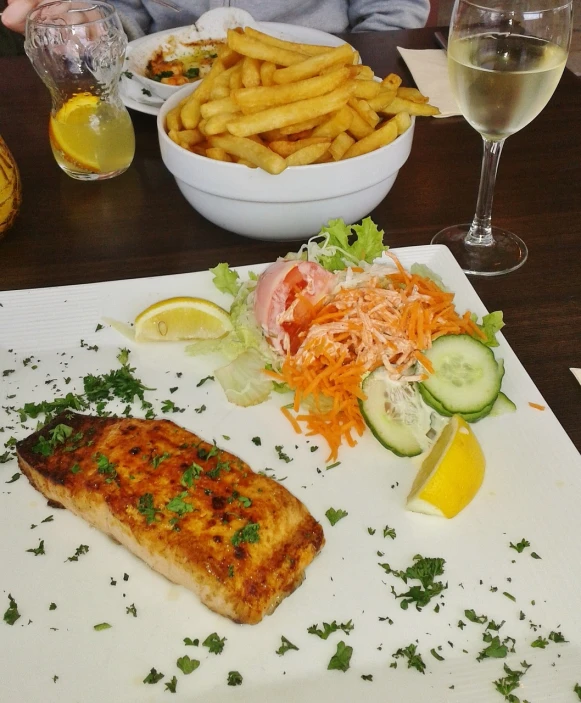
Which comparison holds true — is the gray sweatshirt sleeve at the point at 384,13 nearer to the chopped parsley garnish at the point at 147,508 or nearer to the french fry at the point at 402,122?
the french fry at the point at 402,122

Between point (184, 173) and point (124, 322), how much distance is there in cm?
59

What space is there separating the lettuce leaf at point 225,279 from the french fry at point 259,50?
2.44 ft

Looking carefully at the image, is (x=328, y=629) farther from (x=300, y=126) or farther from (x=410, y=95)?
(x=410, y=95)

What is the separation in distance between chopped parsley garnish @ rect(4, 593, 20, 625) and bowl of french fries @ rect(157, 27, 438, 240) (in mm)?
1444

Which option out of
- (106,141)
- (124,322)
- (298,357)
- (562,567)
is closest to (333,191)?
(298,357)

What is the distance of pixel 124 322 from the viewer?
7.40 ft

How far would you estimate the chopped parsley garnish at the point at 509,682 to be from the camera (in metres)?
1.32

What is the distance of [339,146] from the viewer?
91.4 inches

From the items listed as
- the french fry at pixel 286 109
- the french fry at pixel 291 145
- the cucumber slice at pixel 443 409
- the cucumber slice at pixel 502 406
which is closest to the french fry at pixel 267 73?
the french fry at pixel 286 109

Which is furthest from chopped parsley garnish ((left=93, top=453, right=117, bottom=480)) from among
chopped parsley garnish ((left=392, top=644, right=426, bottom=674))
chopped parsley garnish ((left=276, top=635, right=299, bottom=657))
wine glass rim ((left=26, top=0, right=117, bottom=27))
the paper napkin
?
the paper napkin

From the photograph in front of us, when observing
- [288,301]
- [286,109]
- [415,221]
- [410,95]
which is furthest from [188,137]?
[415,221]

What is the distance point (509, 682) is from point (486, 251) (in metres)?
1.64

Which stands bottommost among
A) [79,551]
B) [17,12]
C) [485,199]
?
[79,551]

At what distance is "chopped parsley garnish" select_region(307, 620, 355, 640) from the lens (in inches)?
56.9
